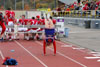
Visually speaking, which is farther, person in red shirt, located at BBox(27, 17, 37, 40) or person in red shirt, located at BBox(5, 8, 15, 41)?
person in red shirt, located at BBox(27, 17, 37, 40)

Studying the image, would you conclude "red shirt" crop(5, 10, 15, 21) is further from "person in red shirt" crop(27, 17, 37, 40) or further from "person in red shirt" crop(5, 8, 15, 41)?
"person in red shirt" crop(27, 17, 37, 40)

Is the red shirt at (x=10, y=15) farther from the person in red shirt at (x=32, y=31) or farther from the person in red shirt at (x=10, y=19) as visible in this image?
the person in red shirt at (x=32, y=31)

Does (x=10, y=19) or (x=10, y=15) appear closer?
(x=10, y=15)

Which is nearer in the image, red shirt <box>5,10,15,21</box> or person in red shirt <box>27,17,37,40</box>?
red shirt <box>5,10,15,21</box>

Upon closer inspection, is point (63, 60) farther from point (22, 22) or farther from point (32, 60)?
point (22, 22)

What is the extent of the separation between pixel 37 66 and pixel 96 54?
14.9ft

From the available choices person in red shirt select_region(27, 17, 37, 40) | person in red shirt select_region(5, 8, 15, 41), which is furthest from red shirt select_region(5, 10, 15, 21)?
person in red shirt select_region(27, 17, 37, 40)

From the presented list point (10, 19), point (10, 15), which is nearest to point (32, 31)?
point (10, 19)

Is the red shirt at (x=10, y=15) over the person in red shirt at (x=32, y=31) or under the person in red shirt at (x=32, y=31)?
over

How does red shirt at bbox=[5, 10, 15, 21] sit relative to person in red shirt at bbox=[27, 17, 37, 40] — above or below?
above

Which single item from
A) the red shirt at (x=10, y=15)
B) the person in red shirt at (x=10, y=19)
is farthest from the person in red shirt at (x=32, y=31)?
the red shirt at (x=10, y=15)

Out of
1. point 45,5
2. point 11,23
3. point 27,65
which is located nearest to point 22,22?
point 11,23

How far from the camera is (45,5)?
235 feet

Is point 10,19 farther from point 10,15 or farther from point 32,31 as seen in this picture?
point 32,31
